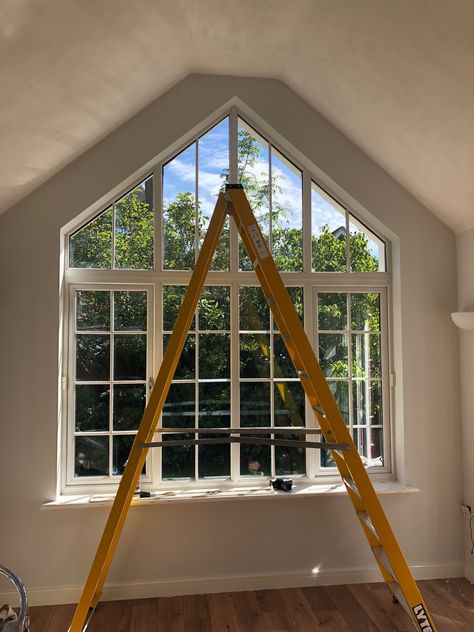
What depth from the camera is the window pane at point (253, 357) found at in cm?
357

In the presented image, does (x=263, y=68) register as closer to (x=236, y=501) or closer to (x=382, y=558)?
(x=236, y=501)

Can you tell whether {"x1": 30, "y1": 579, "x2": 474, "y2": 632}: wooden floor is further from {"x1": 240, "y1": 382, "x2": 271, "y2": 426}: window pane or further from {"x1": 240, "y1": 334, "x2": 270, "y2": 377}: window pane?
{"x1": 240, "y1": 334, "x2": 270, "y2": 377}: window pane

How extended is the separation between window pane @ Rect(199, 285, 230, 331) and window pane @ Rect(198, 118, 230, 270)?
189mm

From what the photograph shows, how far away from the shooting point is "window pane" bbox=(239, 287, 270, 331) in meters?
3.59

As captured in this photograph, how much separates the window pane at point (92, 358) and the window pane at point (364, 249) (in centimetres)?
192

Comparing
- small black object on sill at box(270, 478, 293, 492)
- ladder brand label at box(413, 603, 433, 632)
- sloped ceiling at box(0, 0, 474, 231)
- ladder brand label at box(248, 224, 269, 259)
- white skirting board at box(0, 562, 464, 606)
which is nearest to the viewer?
sloped ceiling at box(0, 0, 474, 231)

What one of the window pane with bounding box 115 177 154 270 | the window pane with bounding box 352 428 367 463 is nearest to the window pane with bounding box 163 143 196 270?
the window pane with bounding box 115 177 154 270

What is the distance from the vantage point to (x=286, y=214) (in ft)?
12.1

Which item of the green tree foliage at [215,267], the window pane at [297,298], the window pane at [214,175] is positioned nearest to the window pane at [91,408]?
the green tree foliage at [215,267]

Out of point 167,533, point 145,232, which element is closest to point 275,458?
point 167,533

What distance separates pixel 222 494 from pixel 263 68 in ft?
9.61

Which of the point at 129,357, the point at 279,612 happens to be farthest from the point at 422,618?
the point at 129,357

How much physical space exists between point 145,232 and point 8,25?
1.72 metres

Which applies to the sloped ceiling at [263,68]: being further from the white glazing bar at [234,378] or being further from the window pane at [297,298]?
the white glazing bar at [234,378]
